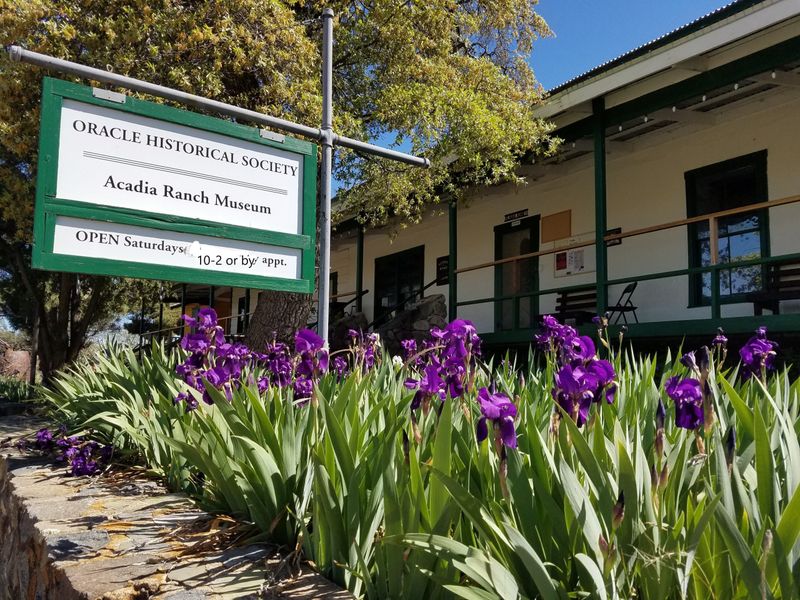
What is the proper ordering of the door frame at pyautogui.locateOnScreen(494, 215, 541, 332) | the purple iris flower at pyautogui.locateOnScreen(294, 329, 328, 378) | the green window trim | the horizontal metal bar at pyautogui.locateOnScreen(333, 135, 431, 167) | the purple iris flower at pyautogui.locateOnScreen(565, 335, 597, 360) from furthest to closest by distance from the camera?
the door frame at pyautogui.locateOnScreen(494, 215, 541, 332)
the green window trim
the horizontal metal bar at pyautogui.locateOnScreen(333, 135, 431, 167)
the purple iris flower at pyautogui.locateOnScreen(294, 329, 328, 378)
the purple iris flower at pyautogui.locateOnScreen(565, 335, 597, 360)

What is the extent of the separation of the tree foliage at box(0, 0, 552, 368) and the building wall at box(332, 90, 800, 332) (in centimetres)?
190

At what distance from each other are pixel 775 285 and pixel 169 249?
752cm

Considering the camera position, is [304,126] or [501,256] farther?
[501,256]

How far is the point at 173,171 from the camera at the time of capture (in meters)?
3.64

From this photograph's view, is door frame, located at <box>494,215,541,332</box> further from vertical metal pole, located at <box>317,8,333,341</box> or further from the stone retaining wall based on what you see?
the stone retaining wall

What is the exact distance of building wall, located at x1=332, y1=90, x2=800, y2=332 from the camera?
352 inches

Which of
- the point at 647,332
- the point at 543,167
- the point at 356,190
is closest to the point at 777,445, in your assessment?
the point at 647,332

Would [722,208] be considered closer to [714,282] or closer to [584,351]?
[714,282]

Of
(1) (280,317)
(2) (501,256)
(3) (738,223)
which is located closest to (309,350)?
(1) (280,317)

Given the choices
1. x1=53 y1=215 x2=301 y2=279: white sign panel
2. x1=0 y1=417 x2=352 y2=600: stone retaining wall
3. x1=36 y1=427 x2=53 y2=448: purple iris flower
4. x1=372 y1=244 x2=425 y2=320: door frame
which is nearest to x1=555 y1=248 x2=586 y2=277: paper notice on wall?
x1=372 y1=244 x2=425 y2=320: door frame

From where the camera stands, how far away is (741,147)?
372 inches

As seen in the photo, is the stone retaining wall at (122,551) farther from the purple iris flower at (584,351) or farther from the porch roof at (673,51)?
the porch roof at (673,51)

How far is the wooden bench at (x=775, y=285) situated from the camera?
7729 millimetres

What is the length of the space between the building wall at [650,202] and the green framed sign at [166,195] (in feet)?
23.8
